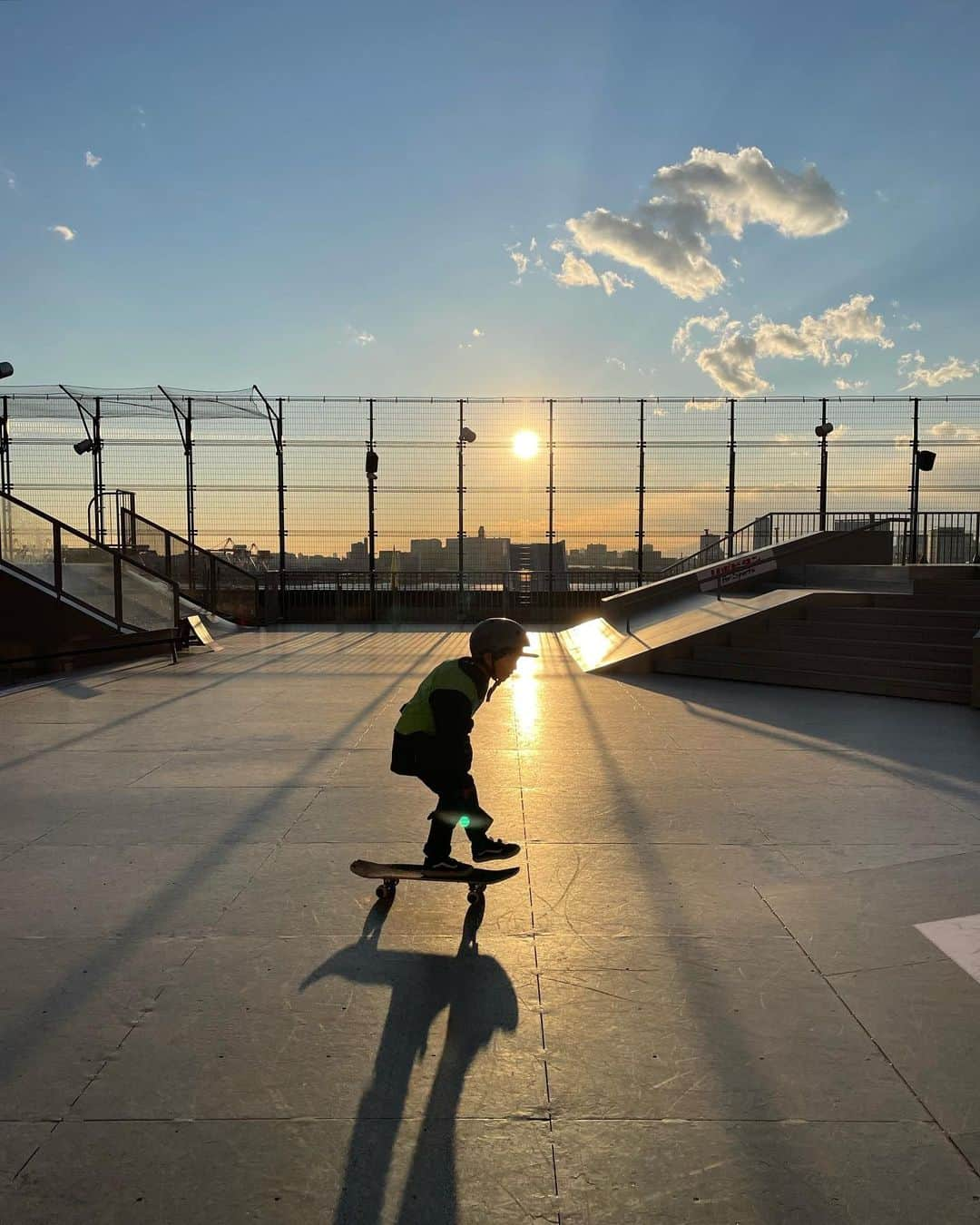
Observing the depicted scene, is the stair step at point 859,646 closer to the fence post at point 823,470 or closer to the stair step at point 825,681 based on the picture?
the stair step at point 825,681

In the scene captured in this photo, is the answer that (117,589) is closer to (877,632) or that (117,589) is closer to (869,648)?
(869,648)

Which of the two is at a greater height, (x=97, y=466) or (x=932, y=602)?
(x=97, y=466)

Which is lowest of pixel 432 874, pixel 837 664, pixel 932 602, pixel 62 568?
pixel 432 874

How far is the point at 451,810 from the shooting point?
374 cm

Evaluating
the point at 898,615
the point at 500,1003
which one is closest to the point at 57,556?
the point at 898,615

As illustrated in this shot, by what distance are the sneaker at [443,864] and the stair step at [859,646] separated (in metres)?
8.04

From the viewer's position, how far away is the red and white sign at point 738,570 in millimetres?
17406

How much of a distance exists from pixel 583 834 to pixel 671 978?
1688mm

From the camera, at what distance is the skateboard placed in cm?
371

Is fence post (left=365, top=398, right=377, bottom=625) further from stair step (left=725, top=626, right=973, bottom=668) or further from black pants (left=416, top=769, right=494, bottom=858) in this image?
black pants (left=416, top=769, right=494, bottom=858)

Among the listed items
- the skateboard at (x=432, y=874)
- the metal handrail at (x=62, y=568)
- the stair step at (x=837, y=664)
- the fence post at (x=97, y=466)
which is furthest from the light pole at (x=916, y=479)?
the fence post at (x=97, y=466)

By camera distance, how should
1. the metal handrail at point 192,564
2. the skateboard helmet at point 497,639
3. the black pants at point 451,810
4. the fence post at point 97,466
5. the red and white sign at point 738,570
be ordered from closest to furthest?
the skateboard helmet at point 497,639 → the black pants at point 451,810 → the red and white sign at point 738,570 → the metal handrail at point 192,564 → the fence post at point 97,466

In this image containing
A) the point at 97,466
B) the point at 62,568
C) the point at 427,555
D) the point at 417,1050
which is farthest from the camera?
the point at 427,555

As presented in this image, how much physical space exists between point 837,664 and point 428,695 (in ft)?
27.2
